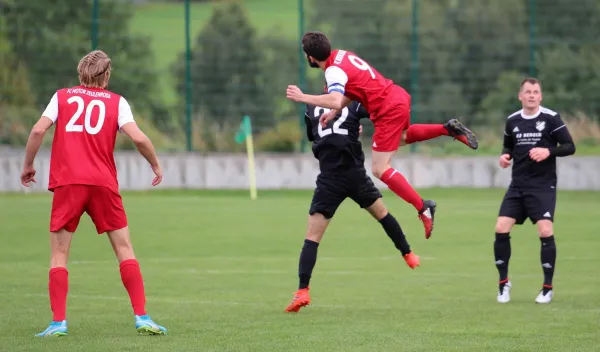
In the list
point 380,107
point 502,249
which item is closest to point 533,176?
point 502,249

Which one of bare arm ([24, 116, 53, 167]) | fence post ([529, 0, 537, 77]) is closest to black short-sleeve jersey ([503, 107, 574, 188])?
bare arm ([24, 116, 53, 167])

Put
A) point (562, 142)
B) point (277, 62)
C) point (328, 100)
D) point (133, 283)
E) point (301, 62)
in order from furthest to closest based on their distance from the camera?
point (277, 62) → point (301, 62) → point (562, 142) → point (328, 100) → point (133, 283)

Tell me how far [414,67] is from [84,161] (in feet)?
61.6

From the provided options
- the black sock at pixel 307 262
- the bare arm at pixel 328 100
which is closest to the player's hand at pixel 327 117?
the bare arm at pixel 328 100

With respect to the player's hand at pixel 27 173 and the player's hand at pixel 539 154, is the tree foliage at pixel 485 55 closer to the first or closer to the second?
the player's hand at pixel 539 154

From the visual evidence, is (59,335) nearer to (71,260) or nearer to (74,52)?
(71,260)

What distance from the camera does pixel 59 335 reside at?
29.5 feet

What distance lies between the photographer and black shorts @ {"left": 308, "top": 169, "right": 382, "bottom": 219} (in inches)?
436

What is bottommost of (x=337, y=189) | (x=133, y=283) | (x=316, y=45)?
(x=133, y=283)

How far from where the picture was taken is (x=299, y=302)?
10.7 metres

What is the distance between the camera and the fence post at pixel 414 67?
26625mm

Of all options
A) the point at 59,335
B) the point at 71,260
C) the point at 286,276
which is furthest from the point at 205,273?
the point at 59,335

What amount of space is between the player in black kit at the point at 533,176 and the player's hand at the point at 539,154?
3cm

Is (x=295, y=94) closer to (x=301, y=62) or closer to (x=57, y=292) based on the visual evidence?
(x=57, y=292)
